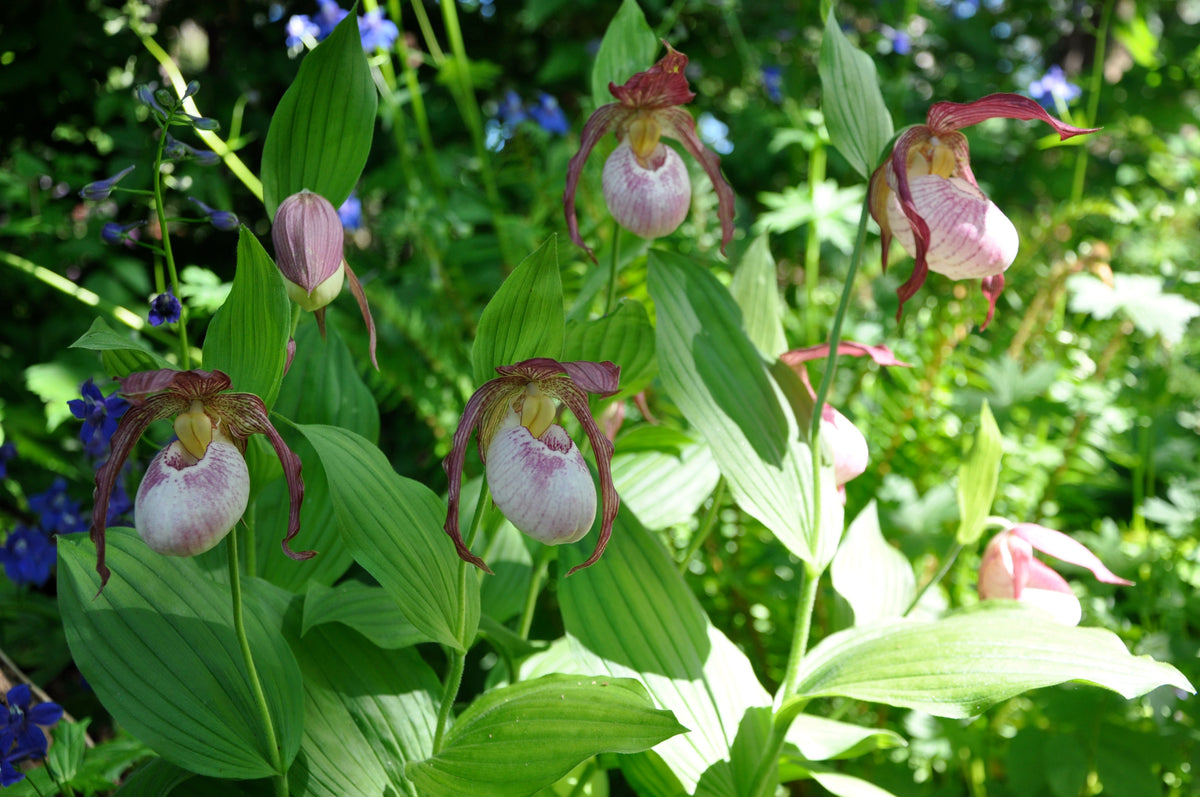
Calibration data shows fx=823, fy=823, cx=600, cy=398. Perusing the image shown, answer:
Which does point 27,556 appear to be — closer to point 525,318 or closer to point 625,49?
point 525,318

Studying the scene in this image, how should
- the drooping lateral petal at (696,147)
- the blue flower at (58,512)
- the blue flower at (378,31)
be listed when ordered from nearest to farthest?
the drooping lateral petal at (696,147) → the blue flower at (58,512) → the blue flower at (378,31)

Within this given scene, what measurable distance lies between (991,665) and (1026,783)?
0.46 meters

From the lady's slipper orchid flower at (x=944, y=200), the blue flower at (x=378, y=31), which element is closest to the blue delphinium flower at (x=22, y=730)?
the lady's slipper orchid flower at (x=944, y=200)

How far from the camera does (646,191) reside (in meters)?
0.93

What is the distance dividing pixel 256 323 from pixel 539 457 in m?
0.29

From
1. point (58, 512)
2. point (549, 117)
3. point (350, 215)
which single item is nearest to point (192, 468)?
point (58, 512)

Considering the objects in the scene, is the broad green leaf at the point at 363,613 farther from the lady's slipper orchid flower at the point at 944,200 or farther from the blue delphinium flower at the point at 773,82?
the blue delphinium flower at the point at 773,82

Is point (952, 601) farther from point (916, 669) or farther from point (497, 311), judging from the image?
point (497, 311)

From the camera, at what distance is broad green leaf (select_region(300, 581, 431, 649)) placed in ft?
2.76

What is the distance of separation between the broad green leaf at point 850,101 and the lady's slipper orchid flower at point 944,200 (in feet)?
0.10

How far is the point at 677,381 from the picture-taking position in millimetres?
963

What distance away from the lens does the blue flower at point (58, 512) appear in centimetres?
121

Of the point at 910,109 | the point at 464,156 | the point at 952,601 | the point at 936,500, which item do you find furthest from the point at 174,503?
the point at 910,109

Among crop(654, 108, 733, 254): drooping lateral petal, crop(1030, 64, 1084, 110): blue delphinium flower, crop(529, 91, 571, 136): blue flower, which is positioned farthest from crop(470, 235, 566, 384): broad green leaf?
crop(1030, 64, 1084, 110): blue delphinium flower
